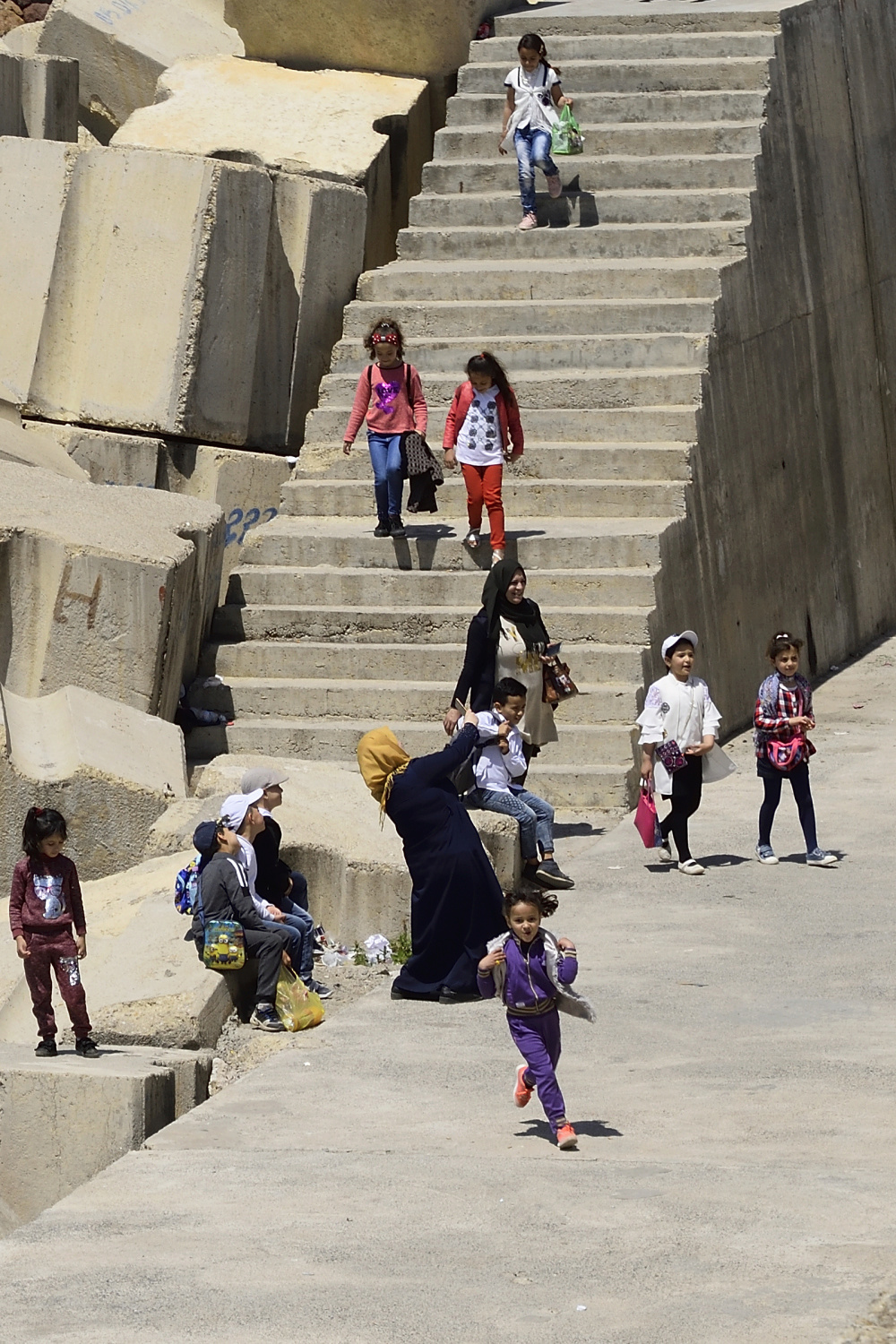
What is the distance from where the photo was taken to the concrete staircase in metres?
13.2

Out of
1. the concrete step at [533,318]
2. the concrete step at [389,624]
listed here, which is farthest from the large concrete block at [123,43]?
the concrete step at [389,624]

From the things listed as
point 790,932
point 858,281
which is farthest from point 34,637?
point 858,281

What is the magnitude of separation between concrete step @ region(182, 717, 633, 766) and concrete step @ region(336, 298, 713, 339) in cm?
333

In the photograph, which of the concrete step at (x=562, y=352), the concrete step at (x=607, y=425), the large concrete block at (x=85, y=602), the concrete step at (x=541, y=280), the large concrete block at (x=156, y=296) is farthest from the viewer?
the concrete step at (x=541, y=280)

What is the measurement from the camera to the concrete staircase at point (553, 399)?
43.4 feet

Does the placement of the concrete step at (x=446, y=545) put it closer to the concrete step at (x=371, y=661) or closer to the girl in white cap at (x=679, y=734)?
the concrete step at (x=371, y=661)

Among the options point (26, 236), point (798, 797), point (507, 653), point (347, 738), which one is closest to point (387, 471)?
point (347, 738)

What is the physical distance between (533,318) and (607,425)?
3.97ft

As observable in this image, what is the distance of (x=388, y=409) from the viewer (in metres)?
13.8

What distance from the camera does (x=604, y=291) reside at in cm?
1545

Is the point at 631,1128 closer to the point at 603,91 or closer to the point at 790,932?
the point at 790,932

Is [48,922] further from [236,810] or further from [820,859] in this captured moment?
[820,859]

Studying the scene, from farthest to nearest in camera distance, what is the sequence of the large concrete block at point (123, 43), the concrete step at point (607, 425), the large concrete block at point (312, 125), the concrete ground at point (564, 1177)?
the large concrete block at point (123, 43), the large concrete block at point (312, 125), the concrete step at point (607, 425), the concrete ground at point (564, 1177)

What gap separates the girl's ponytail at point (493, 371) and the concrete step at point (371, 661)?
148 centimetres
